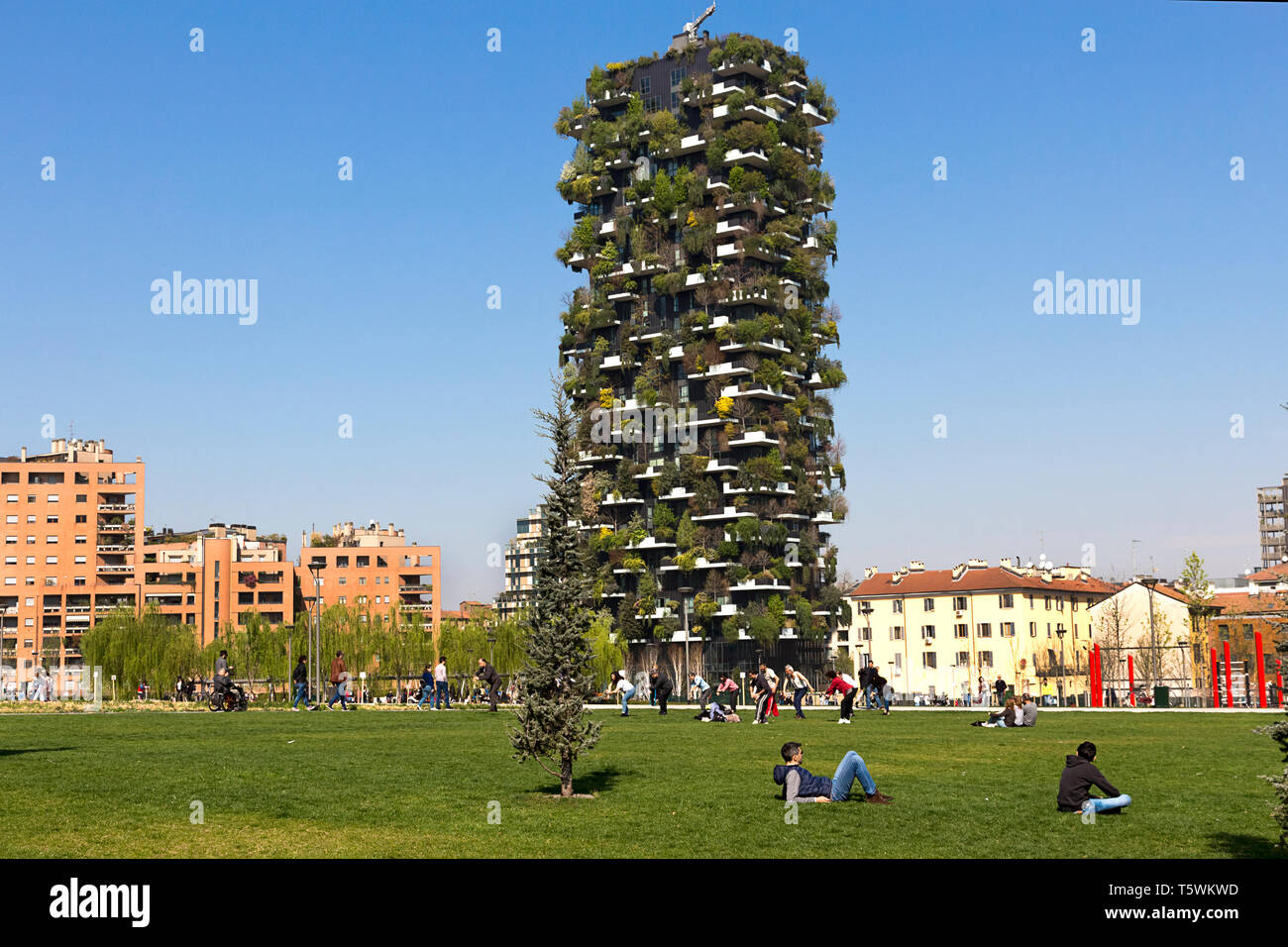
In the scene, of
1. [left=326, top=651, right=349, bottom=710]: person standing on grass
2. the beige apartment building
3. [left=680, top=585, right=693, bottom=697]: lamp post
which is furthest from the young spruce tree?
the beige apartment building

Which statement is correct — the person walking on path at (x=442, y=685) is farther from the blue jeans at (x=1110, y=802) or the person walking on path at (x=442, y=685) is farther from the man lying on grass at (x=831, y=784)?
the blue jeans at (x=1110, y=802)

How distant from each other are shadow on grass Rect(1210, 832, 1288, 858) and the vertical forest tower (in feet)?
302

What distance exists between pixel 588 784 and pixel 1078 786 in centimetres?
718

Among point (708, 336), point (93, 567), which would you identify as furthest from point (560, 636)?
point (93, 567)

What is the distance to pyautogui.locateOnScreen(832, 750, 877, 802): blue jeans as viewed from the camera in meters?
17.9

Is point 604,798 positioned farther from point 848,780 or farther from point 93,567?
point 93,567

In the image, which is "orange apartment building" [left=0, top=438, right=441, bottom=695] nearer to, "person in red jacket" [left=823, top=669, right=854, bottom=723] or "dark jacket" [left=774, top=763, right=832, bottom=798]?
"person in red jacket" [left=823, top=669, right=854, bottom=723]

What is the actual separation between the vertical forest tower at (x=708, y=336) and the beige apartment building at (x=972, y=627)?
22400 millimetres

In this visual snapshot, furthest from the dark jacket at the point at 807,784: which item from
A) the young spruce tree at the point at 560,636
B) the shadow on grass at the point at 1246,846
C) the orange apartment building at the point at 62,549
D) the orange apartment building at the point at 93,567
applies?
the orange apartment building at the point at 62,549

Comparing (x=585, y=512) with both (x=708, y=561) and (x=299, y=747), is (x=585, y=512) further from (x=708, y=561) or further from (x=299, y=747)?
(x=708, y=561)

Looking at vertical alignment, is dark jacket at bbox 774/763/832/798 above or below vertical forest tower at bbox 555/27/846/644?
below

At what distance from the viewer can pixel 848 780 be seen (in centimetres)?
1798

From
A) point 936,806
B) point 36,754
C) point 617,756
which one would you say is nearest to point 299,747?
point 36,754
